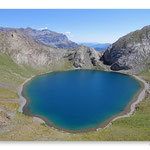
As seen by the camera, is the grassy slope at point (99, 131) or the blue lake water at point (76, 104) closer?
the grassy slope at point (99, 131)

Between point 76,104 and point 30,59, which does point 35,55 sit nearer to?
point 30,59

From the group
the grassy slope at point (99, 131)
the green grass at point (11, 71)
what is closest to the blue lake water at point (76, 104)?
the grassy slope at point (99, 131)

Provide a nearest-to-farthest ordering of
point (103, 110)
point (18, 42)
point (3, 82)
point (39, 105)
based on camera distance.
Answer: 1. point (103, 110)
2. point (39, 105)
3. point (3, 82)
4. point (18, 42)

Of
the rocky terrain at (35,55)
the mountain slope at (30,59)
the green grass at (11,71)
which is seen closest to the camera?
the green grass at (11,71)

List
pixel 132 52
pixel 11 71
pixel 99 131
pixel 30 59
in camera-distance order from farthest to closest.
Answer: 1. pixel 132 52
2. pixel 30 59
3. pixel 11 71
4. pixel 99 131

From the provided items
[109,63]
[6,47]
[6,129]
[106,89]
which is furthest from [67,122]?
[109,63]

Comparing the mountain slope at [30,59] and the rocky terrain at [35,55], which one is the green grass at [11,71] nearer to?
the mountain slope at [30,59]

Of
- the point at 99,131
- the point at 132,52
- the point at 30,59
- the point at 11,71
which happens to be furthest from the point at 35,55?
the point at 99,131

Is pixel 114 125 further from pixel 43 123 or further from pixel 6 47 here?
pixel 6 47
